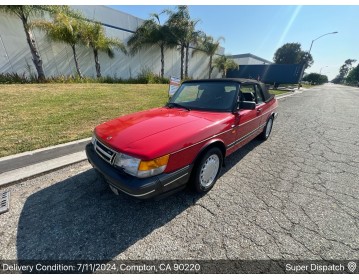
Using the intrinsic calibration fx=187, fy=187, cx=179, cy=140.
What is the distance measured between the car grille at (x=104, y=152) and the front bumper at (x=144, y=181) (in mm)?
74

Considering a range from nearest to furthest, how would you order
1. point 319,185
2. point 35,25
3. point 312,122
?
point 319,185 → point 312,122 → point 35,25

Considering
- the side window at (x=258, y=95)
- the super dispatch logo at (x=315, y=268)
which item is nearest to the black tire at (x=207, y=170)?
the super dispatch logo at (x=315, y=268)

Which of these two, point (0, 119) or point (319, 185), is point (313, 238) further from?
point (0, 119)

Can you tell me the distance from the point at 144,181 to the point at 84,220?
0.94 m

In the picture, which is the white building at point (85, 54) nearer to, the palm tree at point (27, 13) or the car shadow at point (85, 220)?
the palm tree at point (27, 13)

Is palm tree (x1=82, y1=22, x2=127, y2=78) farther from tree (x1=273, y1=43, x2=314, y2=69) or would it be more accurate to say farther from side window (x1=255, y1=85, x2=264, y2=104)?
tree (x1=273, y1=43, x2=314, y2=69)

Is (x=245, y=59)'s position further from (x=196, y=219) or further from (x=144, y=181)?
(x=144, y=181)

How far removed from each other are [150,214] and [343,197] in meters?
2.78

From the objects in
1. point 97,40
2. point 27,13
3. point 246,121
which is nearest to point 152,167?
point 246,121

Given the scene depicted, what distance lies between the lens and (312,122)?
7090 millimetres

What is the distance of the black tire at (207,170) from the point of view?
8.10 ft

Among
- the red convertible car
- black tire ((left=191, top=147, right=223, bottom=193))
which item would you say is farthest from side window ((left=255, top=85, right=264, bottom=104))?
Result: black tire ((left=191, top=147, right=223, bottom=193))

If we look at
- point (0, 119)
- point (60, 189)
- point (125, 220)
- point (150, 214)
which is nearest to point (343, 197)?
point (150, 214)
